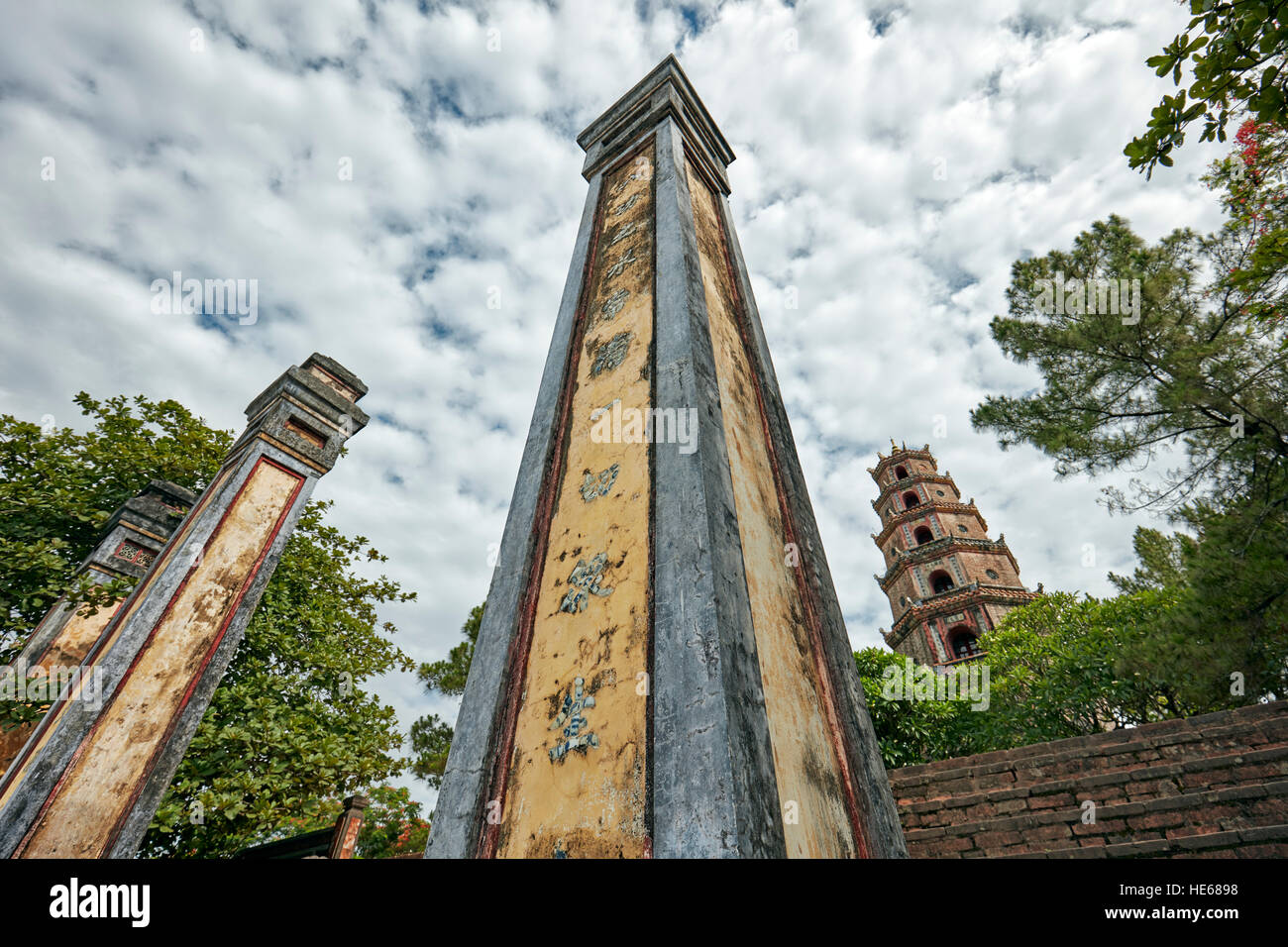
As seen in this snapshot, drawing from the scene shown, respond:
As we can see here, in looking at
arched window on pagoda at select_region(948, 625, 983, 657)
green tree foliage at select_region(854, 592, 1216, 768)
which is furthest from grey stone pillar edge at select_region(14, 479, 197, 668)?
arched window on pagoda at select_region(948, 625, 983, 657)

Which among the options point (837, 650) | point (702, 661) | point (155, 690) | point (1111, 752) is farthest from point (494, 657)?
point (1111, 752)

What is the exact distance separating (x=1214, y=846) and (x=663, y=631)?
527cm

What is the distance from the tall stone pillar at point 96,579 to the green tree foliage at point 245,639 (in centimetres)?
33

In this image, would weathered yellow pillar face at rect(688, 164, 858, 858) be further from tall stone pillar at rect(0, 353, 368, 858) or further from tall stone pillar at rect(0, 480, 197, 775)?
tall stone pillar at rect(0, 480, 197, 775)

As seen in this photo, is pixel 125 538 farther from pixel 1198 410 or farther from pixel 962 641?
pixel 962 641

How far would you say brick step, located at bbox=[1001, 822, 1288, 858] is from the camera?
429 centimetres

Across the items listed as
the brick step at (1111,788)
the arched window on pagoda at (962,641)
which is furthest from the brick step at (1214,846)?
the arched window on pagoda at (962,641)

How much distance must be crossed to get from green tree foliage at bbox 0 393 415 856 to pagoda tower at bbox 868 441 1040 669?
811 inches

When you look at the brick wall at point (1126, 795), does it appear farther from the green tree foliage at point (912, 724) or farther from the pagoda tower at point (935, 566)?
the pagoda tower at point (935, 566)

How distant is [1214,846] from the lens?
14.6ft

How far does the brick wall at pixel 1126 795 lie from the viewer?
15.0 ft

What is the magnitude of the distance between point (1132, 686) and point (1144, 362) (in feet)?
24.4
